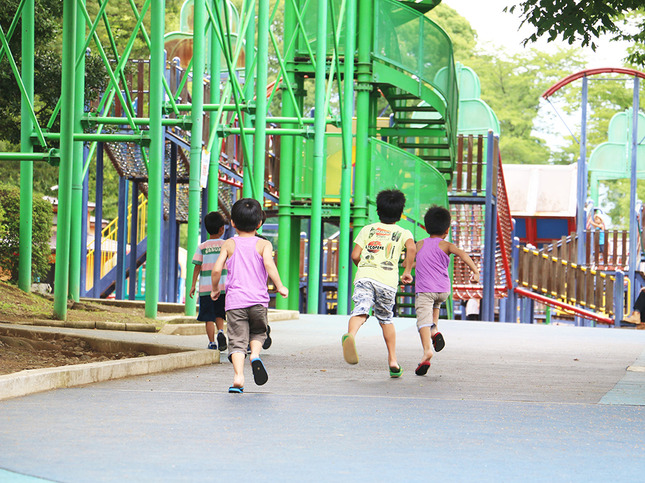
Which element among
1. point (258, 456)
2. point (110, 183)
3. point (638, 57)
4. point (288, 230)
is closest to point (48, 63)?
point (288, 230)

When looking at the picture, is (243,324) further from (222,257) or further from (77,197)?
(77,197)

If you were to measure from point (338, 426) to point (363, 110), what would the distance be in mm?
16218

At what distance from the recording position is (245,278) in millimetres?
7309

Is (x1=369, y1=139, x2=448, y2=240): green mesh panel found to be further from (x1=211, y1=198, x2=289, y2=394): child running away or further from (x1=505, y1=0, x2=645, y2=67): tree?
(x1=211, y1=198, x2=289, y2=394): child running away

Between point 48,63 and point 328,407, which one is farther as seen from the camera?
point 48,63

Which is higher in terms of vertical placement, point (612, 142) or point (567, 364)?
point (612, 142)

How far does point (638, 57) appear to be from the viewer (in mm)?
15125

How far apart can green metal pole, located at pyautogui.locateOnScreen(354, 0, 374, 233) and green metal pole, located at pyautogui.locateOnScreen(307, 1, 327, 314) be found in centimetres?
81

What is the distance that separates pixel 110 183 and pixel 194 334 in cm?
2973

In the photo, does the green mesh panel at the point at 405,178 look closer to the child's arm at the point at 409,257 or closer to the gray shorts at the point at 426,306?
the gray shorts at the point at 426,306

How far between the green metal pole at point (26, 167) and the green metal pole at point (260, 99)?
10.6 ft

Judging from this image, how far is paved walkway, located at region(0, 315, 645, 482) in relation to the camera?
14.1 feet

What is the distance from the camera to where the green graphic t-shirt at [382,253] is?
8523mm

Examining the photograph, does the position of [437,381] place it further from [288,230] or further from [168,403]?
[288,230]
